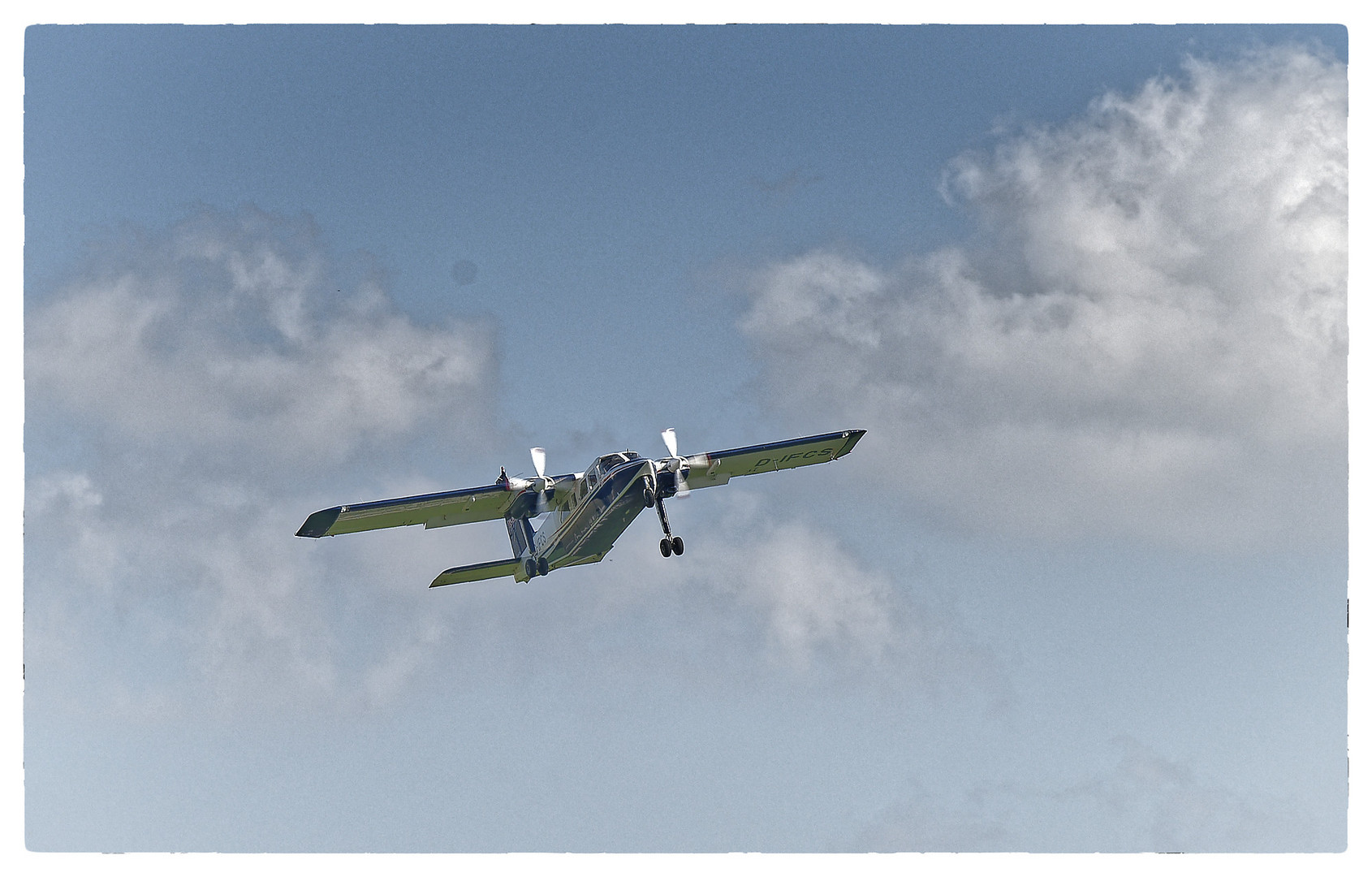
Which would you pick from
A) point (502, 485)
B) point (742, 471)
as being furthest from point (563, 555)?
point (742, 471)

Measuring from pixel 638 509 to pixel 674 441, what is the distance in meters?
4.12

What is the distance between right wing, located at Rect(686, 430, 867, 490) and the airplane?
0.04 m

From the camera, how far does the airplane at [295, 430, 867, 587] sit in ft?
189

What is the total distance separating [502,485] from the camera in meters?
61.3

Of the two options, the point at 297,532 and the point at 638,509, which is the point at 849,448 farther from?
the point at 297,532

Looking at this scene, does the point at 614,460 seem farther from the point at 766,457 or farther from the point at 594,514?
the point at 766,457

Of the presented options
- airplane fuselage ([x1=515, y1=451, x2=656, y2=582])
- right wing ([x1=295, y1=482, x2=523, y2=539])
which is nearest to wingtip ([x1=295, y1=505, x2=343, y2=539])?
right wing ([x1=295, y1=482, x2=523, y2=539])

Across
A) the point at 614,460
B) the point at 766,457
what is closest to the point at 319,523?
the point at 614,460

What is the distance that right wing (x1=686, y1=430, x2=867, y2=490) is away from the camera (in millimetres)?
60688

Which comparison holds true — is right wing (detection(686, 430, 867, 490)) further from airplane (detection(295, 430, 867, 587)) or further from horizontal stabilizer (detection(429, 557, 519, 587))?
horizontal stabilizer (detection(429, 557, 519, 587))

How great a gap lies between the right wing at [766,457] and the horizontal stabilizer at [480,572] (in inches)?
337

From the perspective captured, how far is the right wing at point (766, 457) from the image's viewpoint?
60.7 m

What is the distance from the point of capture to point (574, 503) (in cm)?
6094

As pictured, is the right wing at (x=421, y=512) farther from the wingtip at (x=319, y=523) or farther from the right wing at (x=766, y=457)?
the right wing at (x=766, y=457)
